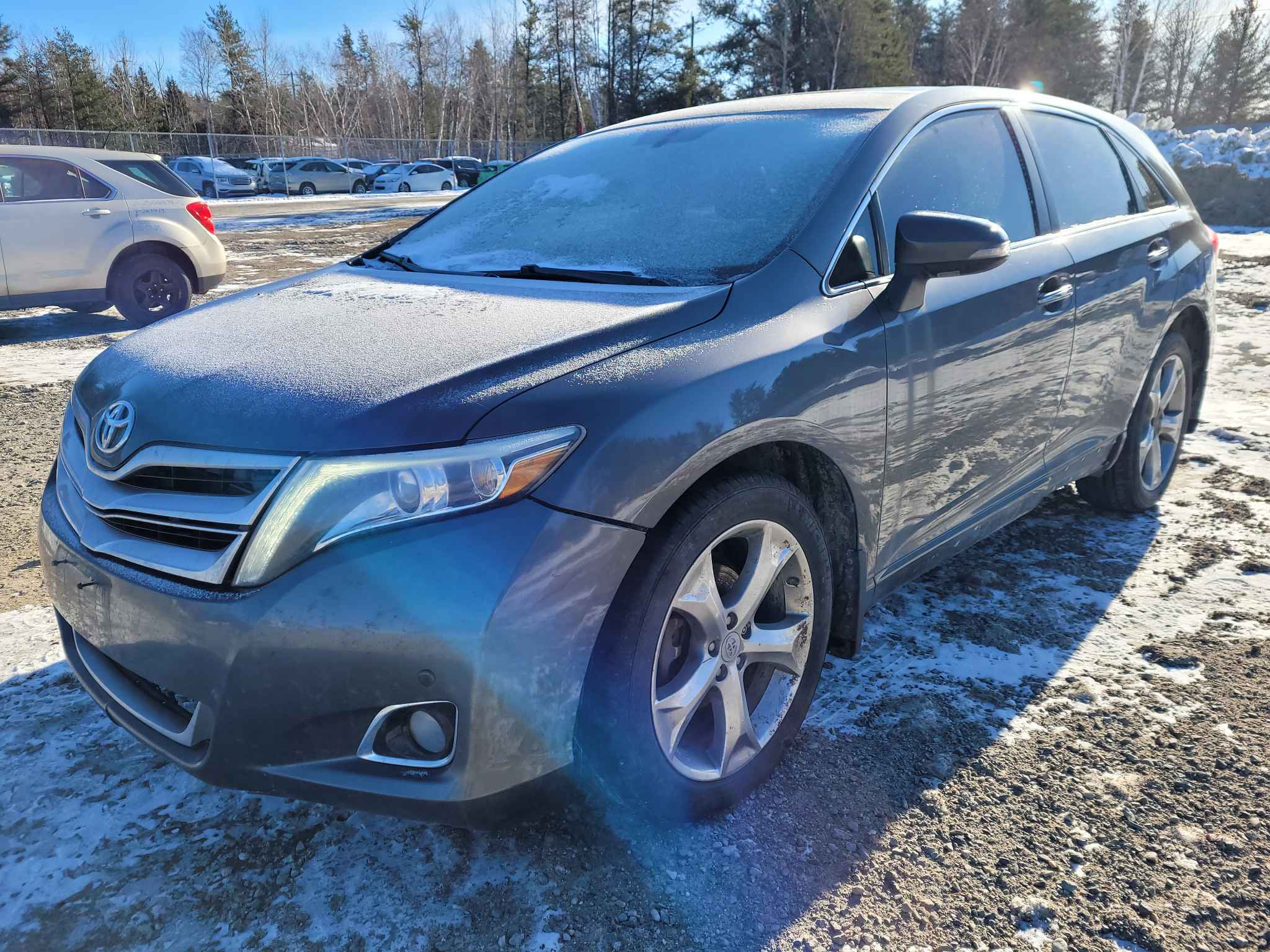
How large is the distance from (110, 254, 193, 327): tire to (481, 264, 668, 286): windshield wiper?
7.32 metres

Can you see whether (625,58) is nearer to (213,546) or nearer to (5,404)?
(5,404)

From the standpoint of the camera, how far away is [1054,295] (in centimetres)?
297

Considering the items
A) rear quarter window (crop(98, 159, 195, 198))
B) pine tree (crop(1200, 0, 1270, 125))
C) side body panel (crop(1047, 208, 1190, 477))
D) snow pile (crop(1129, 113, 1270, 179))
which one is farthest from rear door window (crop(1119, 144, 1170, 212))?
pine tree (crop(1200, 0, 1270, 125))

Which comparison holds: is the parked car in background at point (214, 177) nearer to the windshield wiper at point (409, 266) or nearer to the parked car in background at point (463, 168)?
the parked car in background at point (463, 168)

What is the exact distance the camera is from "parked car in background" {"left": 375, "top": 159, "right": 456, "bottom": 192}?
3584cm

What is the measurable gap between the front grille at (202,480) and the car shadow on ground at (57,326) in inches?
289

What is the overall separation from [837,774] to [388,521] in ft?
4.48

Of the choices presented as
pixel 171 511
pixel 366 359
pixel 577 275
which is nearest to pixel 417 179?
pixel 577 275

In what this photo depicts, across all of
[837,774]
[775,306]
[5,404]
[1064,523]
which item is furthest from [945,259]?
[5,404]

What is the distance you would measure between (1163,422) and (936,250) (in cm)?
245

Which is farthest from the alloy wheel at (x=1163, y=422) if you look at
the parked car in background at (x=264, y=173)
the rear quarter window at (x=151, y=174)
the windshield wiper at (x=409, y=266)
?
the parked car in background at (x=264, y=173)

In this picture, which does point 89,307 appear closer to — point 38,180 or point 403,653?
point 38,180

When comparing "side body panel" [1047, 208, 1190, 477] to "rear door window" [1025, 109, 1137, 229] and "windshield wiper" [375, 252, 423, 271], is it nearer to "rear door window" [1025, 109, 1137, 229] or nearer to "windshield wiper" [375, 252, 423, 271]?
"rear door window" [1025, 109, 1137, 229]

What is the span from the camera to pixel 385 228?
18031 millimetres
